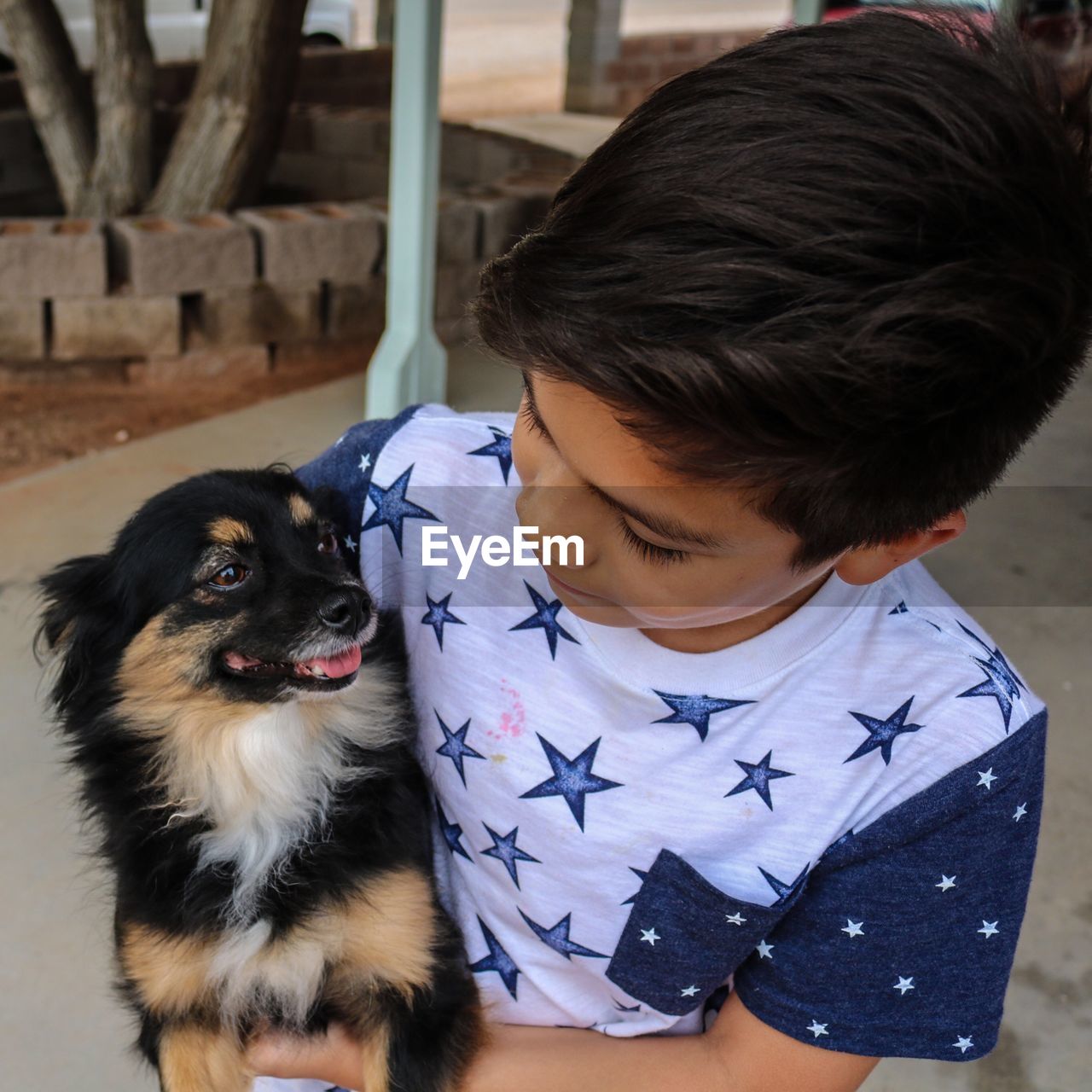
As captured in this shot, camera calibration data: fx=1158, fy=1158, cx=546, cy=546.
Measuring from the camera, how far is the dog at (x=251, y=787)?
1.71 metres

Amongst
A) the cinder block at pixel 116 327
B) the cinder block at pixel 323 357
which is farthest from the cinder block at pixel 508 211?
the cinder block at pixel 116 327

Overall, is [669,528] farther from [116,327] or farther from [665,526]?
[116,327]

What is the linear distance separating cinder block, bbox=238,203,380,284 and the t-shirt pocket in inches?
164

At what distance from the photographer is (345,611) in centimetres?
171

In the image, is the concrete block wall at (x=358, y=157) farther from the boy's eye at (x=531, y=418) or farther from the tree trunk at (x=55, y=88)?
the boy's eye at (x=531, y=418)

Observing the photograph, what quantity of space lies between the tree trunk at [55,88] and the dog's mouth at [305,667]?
4.57m

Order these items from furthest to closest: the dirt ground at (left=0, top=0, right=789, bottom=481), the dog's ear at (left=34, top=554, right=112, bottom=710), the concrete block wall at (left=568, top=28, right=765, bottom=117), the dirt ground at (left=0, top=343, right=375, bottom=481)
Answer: the concrete block wall at (left=568, top=28, right=765, bottom=117), the dirt ground at (left=0, top=0, right=789, bottom=481), the dirt ground at (left=0, top=343, right=375, bottom=481), the dog's ear at (left=34, top=554, right=112, bottom=710)

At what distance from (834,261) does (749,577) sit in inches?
14.1

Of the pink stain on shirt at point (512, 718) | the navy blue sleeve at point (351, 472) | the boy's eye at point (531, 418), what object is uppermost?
the boy's eye at point (531, 418)

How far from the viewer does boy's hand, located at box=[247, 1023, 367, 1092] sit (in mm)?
1628

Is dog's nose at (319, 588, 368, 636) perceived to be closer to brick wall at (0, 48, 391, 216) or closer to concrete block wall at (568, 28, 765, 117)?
brick wall at (0, 48, 391, 216)

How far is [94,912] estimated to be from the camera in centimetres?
260

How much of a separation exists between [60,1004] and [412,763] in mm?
1125

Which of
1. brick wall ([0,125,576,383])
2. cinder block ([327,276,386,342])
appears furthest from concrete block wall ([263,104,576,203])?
cinder block ([327,276,386,342])
